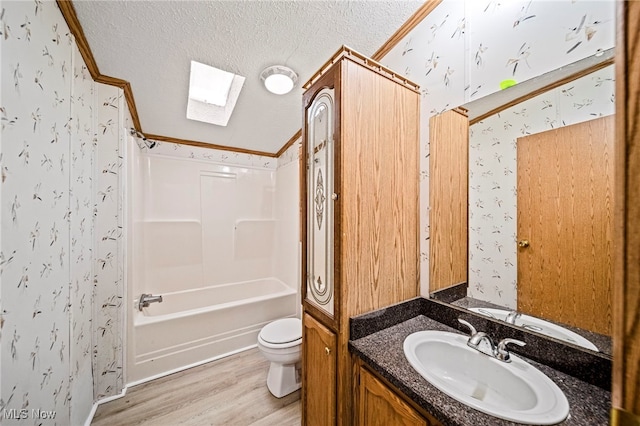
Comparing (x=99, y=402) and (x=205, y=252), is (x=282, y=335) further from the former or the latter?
(x=205, y=252)

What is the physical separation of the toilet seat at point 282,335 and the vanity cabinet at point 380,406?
32.7 inches

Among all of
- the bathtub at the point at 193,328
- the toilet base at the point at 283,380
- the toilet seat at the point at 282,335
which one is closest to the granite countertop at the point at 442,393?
the toilet seat at the point at 282,335

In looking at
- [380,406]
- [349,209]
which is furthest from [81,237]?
[380,406]

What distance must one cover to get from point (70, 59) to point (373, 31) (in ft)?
5.68

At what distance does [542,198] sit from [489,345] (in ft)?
2.09

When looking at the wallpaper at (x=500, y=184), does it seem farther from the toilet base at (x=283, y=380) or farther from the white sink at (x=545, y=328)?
the toilet base at (x=283, y=380)

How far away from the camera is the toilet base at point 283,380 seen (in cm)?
173

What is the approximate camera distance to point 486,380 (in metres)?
0.91

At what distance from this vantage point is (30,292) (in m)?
0.87

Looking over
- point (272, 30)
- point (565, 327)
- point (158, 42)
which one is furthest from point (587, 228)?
point (158, 42)

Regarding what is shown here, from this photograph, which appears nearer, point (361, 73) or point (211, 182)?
point (361, 73)

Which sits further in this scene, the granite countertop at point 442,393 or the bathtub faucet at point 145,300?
the bathtub faucet at point 145,300

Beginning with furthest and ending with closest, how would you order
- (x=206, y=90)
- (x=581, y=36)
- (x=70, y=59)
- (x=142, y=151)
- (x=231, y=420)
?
(x=142, y=151)
(x=206, y=90)
(x=231, y=420)
(x=70, y=59)
(x=581, y=36)

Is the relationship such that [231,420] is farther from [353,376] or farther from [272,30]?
[272,30]
